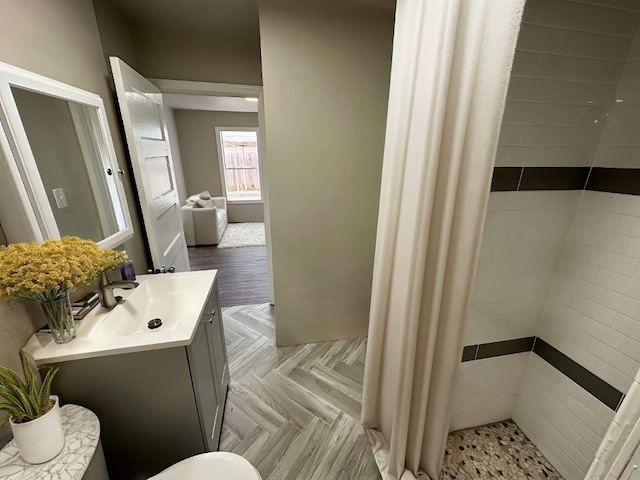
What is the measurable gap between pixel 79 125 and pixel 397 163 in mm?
1526

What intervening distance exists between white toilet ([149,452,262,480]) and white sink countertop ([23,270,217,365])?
43 centimetres

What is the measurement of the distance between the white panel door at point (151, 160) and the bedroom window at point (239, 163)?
12.7 feet

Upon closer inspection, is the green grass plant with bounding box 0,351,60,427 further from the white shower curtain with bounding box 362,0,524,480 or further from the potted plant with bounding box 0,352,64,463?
the white shower curtain with bounding box 362,0,524,480

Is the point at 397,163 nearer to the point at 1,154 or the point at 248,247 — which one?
the point at 1,154

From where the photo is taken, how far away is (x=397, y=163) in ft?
3.44

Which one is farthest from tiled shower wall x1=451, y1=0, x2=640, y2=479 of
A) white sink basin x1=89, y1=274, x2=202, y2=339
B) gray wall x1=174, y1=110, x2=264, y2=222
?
gray wall x1=174, y1=110, x2=264, y2=222

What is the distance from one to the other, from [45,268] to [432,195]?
51.0 inches

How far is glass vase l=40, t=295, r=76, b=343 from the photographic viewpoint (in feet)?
3.10

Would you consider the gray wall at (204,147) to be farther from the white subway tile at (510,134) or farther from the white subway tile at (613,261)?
the white subway tile at (613,261)

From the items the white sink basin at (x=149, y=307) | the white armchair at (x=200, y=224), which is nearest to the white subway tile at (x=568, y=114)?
the white sink basin at (x=149, y=307)

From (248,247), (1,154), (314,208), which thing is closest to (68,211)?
(1,154)

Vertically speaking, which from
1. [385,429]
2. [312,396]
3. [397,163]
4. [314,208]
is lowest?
[312,396]

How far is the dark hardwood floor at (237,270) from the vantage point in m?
2.99

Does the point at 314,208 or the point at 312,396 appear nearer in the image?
the point at 312,396
